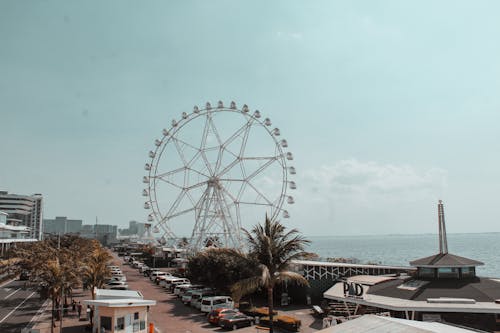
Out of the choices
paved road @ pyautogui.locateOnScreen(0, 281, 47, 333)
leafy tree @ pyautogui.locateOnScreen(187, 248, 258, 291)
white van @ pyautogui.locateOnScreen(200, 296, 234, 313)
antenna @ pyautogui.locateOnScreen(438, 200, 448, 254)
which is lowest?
paved road @ pyautogui.locateOnScreen(0, 281, 47, 333)

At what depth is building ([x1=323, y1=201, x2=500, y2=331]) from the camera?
24.2 m

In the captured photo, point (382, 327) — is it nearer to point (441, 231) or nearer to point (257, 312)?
point (257, 312)

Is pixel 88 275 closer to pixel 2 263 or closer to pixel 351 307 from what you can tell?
pixel 351 307

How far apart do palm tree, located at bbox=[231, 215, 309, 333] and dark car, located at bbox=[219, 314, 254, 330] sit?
7.47 meters

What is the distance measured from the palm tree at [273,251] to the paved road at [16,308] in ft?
57.8

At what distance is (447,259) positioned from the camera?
101 ft

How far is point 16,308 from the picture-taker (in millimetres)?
35906

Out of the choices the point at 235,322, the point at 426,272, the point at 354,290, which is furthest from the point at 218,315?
the point at 426,272

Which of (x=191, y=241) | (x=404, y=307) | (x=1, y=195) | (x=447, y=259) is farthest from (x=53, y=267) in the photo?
(x=1, y=195)

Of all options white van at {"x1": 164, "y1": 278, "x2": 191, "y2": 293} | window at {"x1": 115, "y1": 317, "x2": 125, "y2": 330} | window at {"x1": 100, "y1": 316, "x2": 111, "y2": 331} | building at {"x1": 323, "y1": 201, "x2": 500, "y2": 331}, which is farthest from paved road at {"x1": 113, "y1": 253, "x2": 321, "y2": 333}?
window at {"x1": 100, "y1": 316, "x2": 111, "y2": 331}

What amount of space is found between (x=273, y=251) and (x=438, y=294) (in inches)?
491

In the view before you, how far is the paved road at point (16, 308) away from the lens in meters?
29.2

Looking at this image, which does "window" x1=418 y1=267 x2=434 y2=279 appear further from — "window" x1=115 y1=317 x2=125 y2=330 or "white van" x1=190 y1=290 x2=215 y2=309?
"window" x1=115 y1=317 x2=125 y2=330

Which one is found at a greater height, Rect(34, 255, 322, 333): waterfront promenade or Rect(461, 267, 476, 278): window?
Rect(461, 267, 476, 278): window
